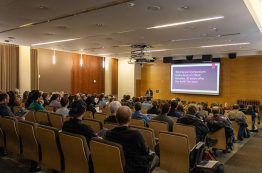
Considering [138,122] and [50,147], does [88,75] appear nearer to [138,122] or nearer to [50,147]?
[138,122]

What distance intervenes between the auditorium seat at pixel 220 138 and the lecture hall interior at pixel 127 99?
0.02 metres

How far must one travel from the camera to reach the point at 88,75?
16.2 metres

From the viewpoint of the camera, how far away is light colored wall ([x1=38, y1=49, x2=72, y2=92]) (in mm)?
13562

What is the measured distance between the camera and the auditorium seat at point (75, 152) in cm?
275

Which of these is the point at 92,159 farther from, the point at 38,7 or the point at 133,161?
the point at 38,7

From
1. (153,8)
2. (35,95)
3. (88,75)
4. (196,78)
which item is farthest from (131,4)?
(88,75)

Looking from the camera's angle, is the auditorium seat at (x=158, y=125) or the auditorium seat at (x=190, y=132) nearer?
the auditorium seat at (x=190, y=132)

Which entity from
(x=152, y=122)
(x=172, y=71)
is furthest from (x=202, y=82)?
(x=152, y=122)

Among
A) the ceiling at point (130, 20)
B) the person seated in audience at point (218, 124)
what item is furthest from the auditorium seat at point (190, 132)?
the ceiling at point (130, 20)

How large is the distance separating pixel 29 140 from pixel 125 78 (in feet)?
46.6

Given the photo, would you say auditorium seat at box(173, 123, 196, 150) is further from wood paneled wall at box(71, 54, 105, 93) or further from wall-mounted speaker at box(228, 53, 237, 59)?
wood paneled wall at box(71, 54, 105, 93)

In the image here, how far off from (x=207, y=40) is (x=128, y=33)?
326 cm

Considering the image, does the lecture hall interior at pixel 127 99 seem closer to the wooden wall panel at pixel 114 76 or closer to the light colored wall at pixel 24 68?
the light colored wall at pixel 24 68

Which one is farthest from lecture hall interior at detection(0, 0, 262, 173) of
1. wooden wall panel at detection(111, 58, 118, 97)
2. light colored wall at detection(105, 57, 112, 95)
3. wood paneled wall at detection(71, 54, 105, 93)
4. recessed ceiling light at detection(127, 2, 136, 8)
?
wooden wall panel at detection(111, 58, 118, 97)
